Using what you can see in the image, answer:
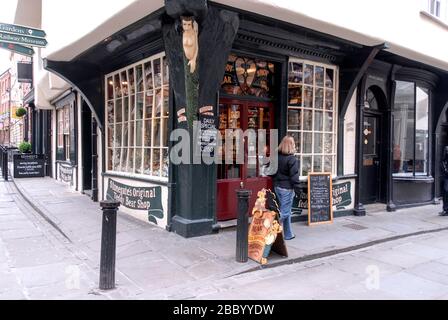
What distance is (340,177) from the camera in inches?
347

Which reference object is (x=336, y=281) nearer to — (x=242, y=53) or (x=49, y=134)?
(x=242, y=53)

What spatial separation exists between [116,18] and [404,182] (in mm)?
8370

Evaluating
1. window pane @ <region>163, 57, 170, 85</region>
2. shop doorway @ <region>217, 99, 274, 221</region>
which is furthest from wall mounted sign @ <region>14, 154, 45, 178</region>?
shop doorway @ <region>217, 99, 274, 221</region>

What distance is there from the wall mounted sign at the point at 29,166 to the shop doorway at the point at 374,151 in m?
13.6

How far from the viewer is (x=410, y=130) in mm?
10703

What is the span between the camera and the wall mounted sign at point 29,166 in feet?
53.7

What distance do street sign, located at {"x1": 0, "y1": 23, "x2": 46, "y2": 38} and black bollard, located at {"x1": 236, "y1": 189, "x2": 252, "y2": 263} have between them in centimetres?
674

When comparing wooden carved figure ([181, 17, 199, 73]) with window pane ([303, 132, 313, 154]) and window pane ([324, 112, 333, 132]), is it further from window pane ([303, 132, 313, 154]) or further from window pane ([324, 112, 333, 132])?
window pane ([324, 112, 333, 132])

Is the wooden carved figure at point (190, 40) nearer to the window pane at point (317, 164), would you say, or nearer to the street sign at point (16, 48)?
the window pane at point (317, 164)

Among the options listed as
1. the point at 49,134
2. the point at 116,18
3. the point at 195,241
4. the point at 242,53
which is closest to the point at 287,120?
the point at 242,53

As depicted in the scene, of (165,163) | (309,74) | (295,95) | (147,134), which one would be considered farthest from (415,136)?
(147,134)

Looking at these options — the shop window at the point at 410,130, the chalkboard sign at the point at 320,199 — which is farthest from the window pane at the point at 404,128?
the chalkboard sign at the point at 320,199

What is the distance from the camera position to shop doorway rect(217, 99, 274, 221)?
24.1 feet

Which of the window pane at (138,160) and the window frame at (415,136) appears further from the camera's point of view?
the window frame at (415,136)
